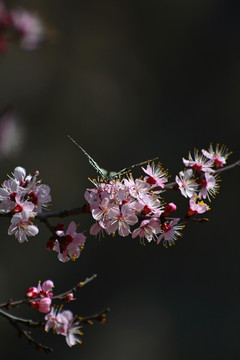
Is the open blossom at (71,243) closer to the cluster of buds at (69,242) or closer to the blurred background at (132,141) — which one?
the cluster of buds at (69,242)

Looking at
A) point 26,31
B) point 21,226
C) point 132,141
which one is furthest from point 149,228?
point 132,141

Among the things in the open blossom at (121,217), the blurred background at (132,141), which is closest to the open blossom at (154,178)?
the open blossom at (121,217)

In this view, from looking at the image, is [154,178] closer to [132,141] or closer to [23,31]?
[23,31]

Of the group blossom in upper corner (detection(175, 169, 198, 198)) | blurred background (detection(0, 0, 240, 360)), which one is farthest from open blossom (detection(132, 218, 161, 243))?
blurred background (detection(0, 0, 240, 360))

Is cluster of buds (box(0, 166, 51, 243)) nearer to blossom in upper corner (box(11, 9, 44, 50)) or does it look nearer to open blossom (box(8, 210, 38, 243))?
open blossom (box(8, 210, 38, 243))

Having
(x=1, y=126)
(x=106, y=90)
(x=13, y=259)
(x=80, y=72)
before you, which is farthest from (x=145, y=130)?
(x=1, y=126)

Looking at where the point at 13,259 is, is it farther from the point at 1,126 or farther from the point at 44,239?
the point at 1,126
